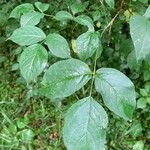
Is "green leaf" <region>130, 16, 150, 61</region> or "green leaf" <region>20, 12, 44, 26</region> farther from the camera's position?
"green leaf" <region>20, 12, 44, 26</region>

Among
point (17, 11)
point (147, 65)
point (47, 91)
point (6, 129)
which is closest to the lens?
point (47, 91)

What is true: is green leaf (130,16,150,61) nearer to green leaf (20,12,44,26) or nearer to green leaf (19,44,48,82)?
green leaf (19,44,48,82)

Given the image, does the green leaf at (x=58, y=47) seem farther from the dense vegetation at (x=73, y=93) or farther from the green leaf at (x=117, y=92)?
the dense vegetation at (x=73, y=93)

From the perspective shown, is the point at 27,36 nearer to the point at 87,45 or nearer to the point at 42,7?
the point at 87,45

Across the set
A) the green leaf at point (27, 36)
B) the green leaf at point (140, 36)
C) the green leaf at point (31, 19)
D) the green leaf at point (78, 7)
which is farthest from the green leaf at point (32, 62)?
the green leaf at point (78, 7)

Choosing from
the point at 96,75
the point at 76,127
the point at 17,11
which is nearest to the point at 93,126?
the point at 76,127

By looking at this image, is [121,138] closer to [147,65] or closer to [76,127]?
[147,65]

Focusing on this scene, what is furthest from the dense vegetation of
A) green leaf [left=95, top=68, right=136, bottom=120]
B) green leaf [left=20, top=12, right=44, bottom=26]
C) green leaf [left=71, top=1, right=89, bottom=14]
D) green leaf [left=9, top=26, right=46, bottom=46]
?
green leaf [left=95, top=68, right=136, bottom=120]
